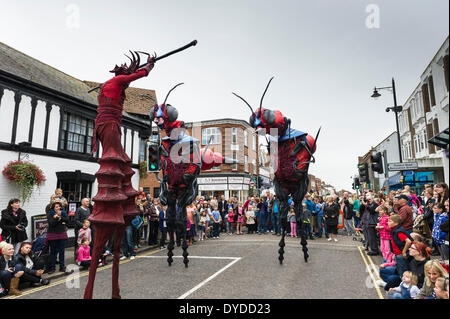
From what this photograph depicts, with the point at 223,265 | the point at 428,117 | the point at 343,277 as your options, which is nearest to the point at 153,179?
the point at 223,265

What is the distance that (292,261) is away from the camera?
21.8 ft

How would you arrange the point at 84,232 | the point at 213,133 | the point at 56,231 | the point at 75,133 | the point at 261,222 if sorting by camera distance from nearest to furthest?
the point at 56,231 → the point at 84,232 → the point at 75,133 → the point at 261,222 → the point at 213,133

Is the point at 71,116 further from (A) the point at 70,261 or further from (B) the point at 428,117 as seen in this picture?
(B) the point at 428,117

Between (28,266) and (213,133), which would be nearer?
(28,266)

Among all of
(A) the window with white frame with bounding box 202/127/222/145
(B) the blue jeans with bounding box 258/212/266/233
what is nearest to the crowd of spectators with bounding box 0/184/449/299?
(B) the blue jeans with bounding box 258/212/266/233

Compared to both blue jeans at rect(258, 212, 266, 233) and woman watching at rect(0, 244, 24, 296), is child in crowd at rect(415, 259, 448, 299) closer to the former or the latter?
woman watching at rect(0, 244, 24, 296)

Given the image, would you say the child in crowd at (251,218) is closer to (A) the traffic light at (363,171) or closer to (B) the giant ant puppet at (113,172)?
(A) the traffic light at (363,171)

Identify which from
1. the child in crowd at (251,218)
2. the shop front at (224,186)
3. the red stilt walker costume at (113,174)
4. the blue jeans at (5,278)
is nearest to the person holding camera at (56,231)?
the blue jeans at (5,278)

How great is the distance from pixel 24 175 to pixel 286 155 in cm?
925

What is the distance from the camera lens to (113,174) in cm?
335

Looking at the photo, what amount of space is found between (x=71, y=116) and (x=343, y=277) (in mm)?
12633

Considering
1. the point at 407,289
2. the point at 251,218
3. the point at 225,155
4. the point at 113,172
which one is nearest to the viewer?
the point at 113,172

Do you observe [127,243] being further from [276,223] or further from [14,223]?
[276,223]

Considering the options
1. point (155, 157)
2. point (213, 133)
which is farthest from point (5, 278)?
point (213, 133)
